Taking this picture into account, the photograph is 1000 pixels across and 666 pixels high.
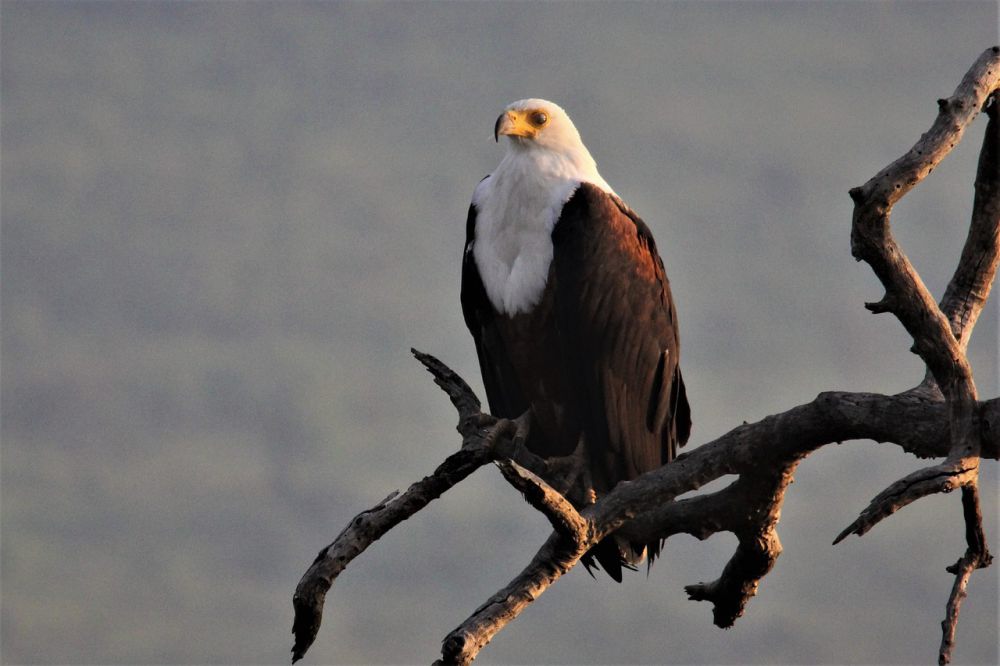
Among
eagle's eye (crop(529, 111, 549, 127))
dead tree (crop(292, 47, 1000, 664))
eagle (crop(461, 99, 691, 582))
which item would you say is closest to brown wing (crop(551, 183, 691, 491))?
eagle (crop(461, 99, 691, 582))

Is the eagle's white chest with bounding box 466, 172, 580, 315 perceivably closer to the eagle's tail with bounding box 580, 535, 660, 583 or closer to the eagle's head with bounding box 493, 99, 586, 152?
the eagle's head with bounding box 493, 99, 586, 152

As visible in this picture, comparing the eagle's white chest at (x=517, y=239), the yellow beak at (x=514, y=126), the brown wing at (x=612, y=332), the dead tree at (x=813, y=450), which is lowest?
the dead tree at (x=813, y=450)

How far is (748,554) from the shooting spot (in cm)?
714

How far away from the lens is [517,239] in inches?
299

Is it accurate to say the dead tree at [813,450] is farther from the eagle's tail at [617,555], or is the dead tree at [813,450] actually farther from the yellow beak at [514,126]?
the yellow beak at [514,126]

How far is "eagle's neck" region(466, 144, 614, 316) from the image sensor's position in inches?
293

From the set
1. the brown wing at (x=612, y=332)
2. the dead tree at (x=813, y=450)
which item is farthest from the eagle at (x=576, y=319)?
the dead tree at (x=813, y=450)

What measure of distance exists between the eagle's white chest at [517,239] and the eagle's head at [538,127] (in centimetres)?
30

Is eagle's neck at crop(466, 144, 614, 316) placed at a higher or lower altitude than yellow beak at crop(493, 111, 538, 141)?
lower

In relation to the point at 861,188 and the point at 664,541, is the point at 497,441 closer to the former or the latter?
the point at 664,541

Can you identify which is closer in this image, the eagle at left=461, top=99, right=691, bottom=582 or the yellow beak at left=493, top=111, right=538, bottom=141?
the eagle at left=461, top=99, right=691, bottom=582

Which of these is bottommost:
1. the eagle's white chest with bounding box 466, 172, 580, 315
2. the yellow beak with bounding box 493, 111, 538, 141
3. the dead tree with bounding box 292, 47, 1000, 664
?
the dead tree with bounding box 292, 47, 1000, 664

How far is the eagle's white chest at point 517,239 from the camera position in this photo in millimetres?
7434

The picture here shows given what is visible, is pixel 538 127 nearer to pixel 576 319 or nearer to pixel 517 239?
pixel 517 239
